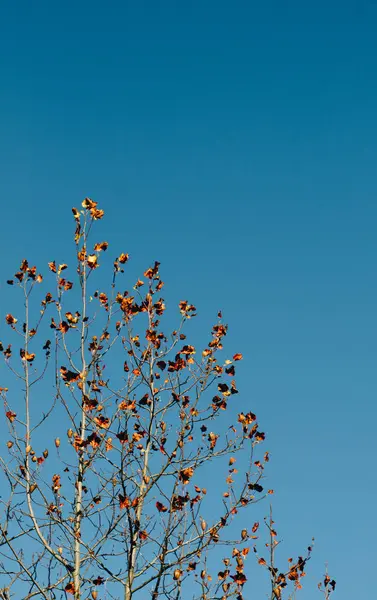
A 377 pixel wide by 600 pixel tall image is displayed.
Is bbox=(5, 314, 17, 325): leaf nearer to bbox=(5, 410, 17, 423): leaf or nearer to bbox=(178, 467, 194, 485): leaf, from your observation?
bbox=(5, 410, 17, 423): leaf

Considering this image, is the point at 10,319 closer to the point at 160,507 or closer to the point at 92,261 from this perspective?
the point at 92,261

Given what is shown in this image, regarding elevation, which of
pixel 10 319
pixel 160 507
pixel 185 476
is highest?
pixel 10 319

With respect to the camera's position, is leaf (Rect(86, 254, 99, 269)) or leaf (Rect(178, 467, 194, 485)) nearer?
leaf (Rect(178, 467, 194, 485))

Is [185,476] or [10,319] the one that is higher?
[10,319]

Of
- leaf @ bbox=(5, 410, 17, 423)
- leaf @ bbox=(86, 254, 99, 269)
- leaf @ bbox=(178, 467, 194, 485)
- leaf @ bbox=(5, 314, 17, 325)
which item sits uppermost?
leaf @ bbox=(86, 254, 99, 269)

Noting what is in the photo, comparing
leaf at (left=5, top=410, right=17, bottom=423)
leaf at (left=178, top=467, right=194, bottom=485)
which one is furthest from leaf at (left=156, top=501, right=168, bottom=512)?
leaf at (left=5, top=410, right=17, bottom=423)

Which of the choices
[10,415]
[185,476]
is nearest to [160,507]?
[185,476]

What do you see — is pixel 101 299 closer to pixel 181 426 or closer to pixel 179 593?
pixel 181 426

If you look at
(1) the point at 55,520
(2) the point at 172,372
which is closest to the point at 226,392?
(2) the point at 172,372

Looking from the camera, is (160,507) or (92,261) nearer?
(160,507)

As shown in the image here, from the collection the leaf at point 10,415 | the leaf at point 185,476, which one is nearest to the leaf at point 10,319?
the leaf at point 10,415

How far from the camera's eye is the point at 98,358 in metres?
6.61

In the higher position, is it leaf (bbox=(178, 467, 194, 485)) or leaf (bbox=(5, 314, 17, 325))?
leaf (bbox=(5, 314, 17, 325))

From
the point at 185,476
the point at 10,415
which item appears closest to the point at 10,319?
the point at 10,415
